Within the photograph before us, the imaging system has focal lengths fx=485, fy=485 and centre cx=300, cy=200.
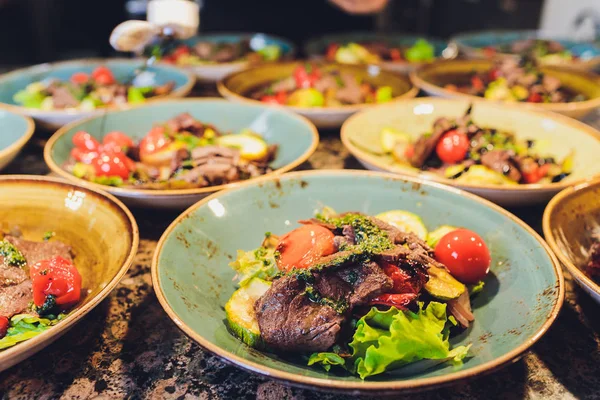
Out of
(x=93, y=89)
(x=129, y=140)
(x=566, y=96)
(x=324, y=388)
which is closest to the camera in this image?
(x=324, y=388)

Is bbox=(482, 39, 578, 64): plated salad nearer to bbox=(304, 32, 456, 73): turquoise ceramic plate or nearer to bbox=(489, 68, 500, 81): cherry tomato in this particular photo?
bbox=(304, 32, 456, 73): turquoise ceramic plate

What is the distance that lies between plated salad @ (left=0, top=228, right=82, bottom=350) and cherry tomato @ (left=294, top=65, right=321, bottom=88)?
8.68ft

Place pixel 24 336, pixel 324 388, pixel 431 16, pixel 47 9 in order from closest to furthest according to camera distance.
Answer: pixel 324 388, pixel 24 336, pixel 47 9, pixel 431 16

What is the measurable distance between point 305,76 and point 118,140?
1764mm

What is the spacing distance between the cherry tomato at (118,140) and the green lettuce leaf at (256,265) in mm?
1408

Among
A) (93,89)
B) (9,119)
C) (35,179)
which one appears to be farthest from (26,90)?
(35,179)

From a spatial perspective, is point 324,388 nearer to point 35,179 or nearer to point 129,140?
point 35,179

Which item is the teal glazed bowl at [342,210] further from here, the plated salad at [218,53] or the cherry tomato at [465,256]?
the plated salad at [218,53]

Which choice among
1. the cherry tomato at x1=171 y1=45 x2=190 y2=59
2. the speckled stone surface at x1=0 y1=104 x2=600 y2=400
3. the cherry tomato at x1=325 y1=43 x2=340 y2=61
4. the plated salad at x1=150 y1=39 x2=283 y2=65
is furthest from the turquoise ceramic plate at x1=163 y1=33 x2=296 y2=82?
the speckled stone surface at x1=0 y1=104 x2=600 y2=400

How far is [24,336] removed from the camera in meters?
1.54

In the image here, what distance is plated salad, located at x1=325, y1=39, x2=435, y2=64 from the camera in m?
5.09

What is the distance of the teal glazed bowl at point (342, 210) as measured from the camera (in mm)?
1410

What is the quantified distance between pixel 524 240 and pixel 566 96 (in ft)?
9.36

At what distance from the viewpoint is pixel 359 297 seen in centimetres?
157
